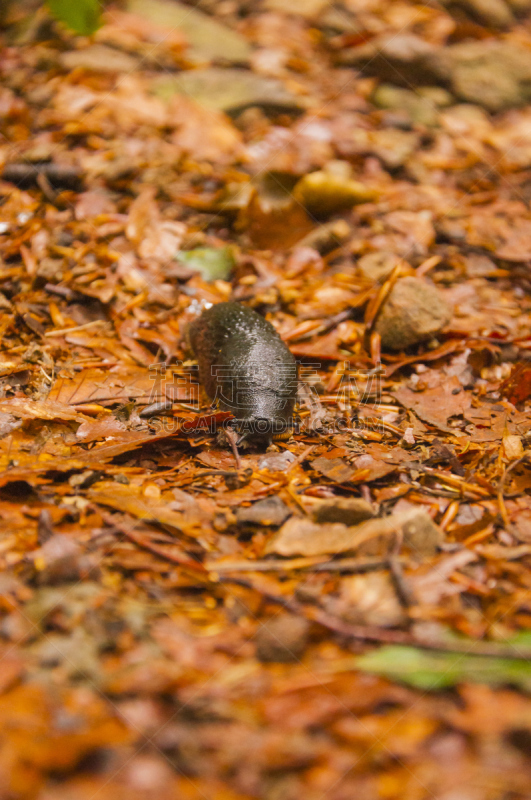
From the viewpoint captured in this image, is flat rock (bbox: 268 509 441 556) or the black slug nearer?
flat rock (bbox: 268 509 441 556)

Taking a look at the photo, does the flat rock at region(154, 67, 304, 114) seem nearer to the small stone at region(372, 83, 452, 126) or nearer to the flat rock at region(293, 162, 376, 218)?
the small stone at region(372, 83, 452, 126)

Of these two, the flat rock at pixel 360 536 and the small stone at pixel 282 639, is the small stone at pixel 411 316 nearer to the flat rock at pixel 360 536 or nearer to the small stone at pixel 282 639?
the flat rock at pixel 360 536

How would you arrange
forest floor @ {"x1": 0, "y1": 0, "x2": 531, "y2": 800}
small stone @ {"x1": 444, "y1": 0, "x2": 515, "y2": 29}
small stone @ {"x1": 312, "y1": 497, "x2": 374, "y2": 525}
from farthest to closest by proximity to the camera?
small stone @ {"x1": 444, "y1": 0, "x2": 515, "y2": 29}
small stone @ {"x1": 312, "y1": 497, "x2": 374, "y2": 525}
forest floor @ {"x1": 0, "y1": 0, "x2": 531, "y2": 800}

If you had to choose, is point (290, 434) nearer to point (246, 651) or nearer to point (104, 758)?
point (246, 651)

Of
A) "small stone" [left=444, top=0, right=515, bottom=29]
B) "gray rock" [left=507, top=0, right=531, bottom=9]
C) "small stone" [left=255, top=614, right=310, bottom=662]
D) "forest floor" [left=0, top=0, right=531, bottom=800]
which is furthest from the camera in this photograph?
"gray rock" [left=507, top=0, right=531, bottom=9]

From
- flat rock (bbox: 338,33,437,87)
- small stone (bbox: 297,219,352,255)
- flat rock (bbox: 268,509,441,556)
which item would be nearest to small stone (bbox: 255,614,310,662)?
flat rock (bbox: 268,509,441,556)

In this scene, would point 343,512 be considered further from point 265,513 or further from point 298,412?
point 298,412
